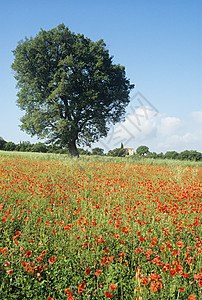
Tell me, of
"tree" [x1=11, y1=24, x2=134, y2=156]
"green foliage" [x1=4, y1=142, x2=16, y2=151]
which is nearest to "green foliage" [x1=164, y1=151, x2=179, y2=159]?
"tree" [x1=11, y1=24, x2=134, y2=156]

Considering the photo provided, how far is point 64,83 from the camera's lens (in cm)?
1817

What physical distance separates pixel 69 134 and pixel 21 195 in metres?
15.0

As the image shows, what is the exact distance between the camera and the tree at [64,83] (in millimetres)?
19406

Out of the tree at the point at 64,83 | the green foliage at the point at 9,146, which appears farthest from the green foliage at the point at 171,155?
the green foliage at the point at 9,146

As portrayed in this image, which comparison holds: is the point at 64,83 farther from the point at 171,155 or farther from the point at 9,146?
the point at 9,146

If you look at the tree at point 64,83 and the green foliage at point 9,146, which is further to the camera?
the green foliage at point 9,146

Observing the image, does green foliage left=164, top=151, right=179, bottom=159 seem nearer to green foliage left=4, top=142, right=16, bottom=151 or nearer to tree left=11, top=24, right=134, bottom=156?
tree left=11, top=24, right=134, bottom=156

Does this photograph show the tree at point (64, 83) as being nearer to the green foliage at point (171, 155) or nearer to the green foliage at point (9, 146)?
the green foliage at point (171, 155)

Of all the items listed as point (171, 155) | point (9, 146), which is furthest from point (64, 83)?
point (9, 146)

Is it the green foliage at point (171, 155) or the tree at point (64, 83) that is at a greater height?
the tree at point (64, 83)

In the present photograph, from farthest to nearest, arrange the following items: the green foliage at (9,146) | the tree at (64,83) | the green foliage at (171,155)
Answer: the green foliage at (9,146) < the green foliage at (171,155) < the tree at (64,83)

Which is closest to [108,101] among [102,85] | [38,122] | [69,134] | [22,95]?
[102,85]

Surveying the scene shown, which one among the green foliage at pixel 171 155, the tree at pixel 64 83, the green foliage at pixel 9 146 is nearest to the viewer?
the tree at pixel 64 83

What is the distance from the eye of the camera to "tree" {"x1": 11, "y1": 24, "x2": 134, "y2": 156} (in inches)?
764
